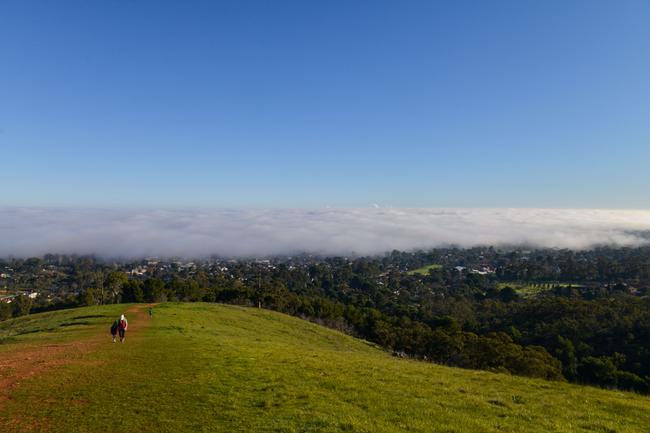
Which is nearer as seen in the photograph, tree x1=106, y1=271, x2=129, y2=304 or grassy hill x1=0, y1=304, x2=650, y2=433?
grassy hill x1=0, y1=304, x2=650, y2=433

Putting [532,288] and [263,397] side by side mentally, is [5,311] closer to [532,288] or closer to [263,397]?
[263,397]

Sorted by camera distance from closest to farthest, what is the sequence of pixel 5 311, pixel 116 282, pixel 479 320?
pixel 116 282 < pixel 5 311 < pixel 479 320

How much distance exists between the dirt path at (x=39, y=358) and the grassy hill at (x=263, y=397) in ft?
0.22

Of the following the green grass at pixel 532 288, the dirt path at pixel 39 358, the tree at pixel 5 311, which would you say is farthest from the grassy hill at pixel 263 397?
the green grass at pixel 532 288

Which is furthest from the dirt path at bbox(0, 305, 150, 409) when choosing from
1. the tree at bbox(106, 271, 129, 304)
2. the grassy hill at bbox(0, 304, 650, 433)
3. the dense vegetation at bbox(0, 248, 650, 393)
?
the tree at bbox(106, 271, 129, 304)

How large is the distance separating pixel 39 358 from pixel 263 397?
13465mm

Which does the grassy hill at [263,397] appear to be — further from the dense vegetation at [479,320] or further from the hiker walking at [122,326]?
the dense vegetation at [479,320]

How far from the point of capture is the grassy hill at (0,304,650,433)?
10094 mm

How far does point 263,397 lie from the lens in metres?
12.4

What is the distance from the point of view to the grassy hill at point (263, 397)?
10.1 m

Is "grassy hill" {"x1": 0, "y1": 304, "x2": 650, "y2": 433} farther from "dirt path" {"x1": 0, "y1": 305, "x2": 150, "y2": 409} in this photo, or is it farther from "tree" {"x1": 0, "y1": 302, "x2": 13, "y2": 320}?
"tree" {"x1": 0, "y1": 302, "x2": 13, "y2": 320}

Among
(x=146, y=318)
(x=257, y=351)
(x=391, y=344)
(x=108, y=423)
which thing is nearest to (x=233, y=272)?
(x=391, y=344)

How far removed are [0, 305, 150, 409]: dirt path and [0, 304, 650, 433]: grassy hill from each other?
67mm

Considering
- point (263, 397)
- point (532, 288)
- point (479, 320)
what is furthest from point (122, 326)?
point (532, 288)
